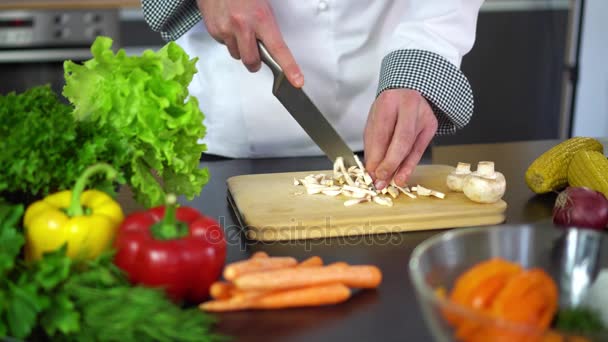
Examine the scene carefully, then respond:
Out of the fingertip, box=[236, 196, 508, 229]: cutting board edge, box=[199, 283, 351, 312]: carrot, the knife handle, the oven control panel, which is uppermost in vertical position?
the oven control panel

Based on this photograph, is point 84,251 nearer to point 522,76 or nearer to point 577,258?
point 577,258

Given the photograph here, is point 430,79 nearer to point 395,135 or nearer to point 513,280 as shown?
point 395,135

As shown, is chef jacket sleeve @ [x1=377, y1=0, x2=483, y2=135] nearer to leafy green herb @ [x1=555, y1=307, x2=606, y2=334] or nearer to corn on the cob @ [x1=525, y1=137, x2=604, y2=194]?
corn on the cob @ [x1=525, y1=137, x2=604, y2=194]

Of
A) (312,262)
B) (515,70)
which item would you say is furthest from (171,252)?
(515,70)

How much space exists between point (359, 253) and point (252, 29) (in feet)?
1.87

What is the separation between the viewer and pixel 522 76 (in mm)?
3883

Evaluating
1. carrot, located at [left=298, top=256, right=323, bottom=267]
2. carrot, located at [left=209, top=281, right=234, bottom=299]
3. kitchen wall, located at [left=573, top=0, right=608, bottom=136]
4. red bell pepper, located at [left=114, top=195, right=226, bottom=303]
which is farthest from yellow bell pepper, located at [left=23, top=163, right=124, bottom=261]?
kitchen wall, located at [left=573, top=0, right=608, bottom=136]

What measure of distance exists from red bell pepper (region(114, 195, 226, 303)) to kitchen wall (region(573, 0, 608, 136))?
337cm

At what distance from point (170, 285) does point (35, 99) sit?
48 cm

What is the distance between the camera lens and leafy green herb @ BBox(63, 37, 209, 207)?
1.30m

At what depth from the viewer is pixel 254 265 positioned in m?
1.06

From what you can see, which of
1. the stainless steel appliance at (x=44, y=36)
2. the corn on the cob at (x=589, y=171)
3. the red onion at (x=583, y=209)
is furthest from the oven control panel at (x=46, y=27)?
the red onion at (x=583, y=209)

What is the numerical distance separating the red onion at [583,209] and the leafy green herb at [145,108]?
68cm

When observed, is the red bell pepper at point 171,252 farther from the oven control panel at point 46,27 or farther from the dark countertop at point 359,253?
the oven control panel at point 46,27
